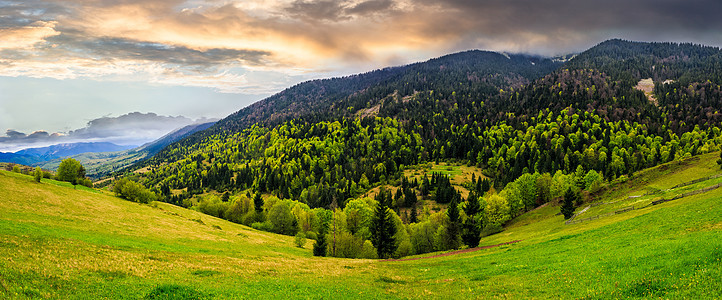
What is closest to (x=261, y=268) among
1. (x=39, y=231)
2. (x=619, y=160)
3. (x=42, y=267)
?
(x=42, y=267)

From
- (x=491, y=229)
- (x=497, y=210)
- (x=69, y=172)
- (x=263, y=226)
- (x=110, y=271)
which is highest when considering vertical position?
(x=69, y=172)

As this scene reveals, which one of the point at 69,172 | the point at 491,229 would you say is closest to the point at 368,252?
the point at 491,229

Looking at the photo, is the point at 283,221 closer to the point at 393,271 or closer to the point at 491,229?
the point at 491,229

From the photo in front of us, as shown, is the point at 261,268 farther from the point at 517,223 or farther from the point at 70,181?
the point at 70,181

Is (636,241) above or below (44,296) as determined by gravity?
below

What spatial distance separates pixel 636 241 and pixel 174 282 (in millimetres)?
41147

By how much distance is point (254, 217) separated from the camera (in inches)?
4422

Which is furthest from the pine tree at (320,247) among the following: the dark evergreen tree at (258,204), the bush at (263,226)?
the dark evergreen tree at (258,204)

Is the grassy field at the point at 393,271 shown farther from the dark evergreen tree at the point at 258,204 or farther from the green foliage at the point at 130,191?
the dark evergreen tree at the point at 258,204

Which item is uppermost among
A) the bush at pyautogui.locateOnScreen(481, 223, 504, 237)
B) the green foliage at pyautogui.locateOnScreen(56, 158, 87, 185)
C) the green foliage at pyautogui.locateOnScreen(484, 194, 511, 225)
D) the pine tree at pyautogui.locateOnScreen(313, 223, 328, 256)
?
the green foliage at pyautogui.locateOnScreen(56, 158, 87, 185)

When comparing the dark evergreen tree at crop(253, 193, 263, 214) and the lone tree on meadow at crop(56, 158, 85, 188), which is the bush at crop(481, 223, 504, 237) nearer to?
the dark evergreen tree at crop(253, 193, 263, 214)

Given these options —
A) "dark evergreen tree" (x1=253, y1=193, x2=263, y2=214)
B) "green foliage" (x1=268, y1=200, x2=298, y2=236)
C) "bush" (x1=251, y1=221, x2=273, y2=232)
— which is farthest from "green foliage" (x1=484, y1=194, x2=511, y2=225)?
"dark evergreen tree" (x1=253, y1=193, x2=263, y2=214)

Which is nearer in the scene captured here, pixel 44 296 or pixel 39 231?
pixel 44 296

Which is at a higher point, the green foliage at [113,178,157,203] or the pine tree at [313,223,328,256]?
the green foliage at [113,178,157,203]
